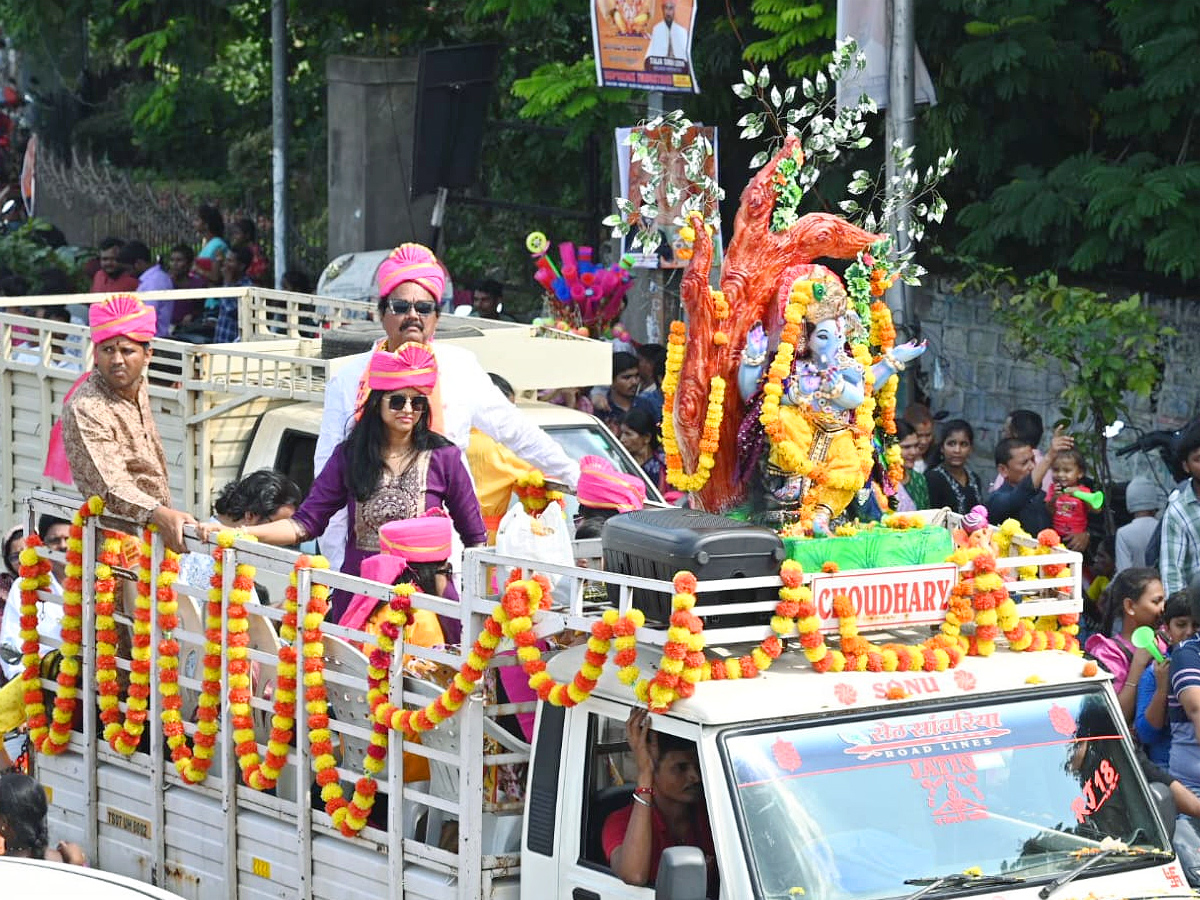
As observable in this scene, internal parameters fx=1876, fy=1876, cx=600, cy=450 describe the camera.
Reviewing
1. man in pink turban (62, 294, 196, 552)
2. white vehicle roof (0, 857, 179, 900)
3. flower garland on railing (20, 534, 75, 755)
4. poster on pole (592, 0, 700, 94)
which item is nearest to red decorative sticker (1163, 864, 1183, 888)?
white vehicle roof (0, 857, 179, 900)

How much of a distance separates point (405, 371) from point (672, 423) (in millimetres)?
952

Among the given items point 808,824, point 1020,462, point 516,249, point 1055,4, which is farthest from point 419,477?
point 516,249

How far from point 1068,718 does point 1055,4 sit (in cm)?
806

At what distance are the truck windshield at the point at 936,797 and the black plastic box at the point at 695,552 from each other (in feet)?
1.59

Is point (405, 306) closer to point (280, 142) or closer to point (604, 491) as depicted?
point (604, 491)

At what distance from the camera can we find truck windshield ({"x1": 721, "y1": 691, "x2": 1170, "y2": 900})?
4516 mm

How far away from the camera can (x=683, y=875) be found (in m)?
4.29

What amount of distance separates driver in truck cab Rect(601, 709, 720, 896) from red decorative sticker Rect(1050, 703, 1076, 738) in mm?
965

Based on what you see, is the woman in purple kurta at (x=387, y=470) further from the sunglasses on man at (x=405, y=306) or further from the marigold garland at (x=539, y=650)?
the marigold garland at (x=539, y=650)

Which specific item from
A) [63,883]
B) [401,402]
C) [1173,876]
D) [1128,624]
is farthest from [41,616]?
[1173,876]

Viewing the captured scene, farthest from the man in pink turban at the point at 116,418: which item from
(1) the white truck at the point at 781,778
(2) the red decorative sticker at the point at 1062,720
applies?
(2) the red decorative sticker at the point at 1062,720

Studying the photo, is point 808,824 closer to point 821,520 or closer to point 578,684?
point 578,684

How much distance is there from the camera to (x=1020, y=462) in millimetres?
9781

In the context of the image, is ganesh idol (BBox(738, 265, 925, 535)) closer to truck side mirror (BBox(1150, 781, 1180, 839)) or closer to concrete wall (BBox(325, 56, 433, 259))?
truck side mirror (BBox(1150, 781, 1180, 839))
